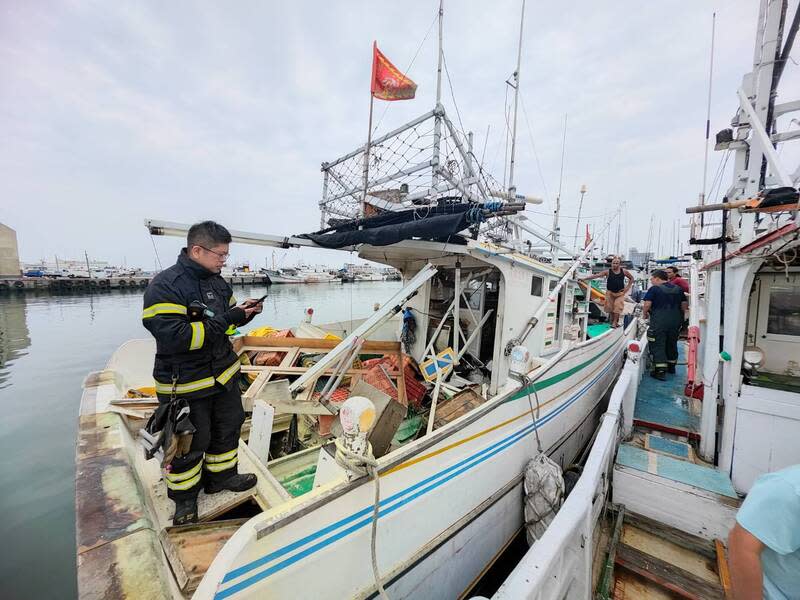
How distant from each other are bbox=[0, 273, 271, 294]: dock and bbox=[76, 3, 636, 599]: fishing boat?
2977 cm

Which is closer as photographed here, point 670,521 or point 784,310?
point 670,521

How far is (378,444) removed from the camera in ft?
6.51

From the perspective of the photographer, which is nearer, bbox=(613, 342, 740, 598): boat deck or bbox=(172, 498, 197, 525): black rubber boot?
bbox=(172, 498, 197, 525): black rubber boot

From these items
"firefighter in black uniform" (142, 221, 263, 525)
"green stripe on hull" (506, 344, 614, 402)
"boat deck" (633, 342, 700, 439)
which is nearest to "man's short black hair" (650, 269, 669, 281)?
"boat deck" (633, 342, 700, 439)

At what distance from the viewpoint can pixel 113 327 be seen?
16.8 m

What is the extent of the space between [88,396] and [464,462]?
4.69 metres

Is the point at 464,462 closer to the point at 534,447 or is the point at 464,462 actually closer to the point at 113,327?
the point at 534,447

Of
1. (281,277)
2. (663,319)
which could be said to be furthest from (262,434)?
(281,277)

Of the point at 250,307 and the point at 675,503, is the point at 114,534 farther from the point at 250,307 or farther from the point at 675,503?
the point at 675,503

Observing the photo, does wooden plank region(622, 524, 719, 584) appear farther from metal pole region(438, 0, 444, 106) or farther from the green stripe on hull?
metal pole region(438, 0, 444, 106)

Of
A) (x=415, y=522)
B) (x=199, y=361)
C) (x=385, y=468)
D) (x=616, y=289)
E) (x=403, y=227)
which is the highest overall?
(x=403, y=227)

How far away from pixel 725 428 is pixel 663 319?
132 inches

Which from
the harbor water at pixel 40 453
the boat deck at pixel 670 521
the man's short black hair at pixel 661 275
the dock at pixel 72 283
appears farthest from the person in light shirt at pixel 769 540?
the dock at pixel 72 283

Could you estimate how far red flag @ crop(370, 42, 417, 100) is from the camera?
198 inches
